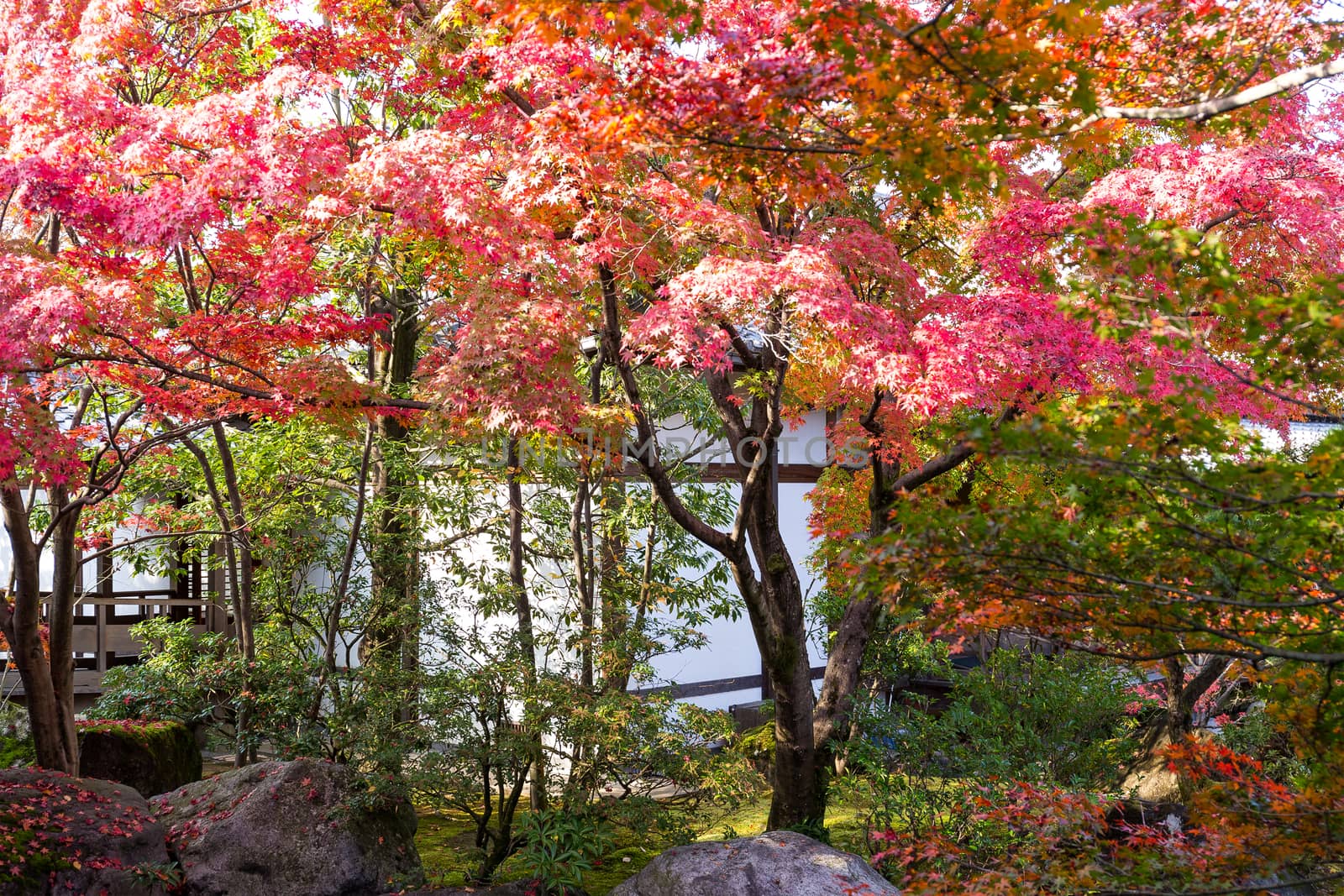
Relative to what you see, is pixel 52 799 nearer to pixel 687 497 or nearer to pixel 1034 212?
pixel 687 497

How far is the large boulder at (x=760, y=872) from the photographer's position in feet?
18.0

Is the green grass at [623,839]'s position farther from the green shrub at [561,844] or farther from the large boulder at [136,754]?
the large boulder at [136,754]

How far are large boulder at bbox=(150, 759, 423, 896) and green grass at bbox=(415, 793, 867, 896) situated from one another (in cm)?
53

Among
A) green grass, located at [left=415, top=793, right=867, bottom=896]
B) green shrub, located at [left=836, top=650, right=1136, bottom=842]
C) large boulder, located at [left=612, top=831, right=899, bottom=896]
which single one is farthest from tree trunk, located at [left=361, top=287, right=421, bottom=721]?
green shrub, located at [left=836, top=650, right=1136, bottom=842]

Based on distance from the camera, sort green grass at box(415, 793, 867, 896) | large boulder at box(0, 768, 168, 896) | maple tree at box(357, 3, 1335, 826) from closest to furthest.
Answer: maple tree at box(357, 3, 1335, 826) → large boulder at box(0, 768, 168, 896) → green grass at box(415, 793, 867, 896)

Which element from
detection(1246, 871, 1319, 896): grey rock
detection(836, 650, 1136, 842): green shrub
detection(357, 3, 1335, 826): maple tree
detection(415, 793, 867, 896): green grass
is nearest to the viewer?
detection(1246, 871, 1319, 896): grey rock

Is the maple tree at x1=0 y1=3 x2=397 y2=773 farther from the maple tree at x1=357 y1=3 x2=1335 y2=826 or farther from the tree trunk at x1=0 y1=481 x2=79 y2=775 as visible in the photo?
the maple tree at x1=357 y1=3 x2=1335 y2=826

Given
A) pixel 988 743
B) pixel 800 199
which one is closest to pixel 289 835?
pixel 988 743

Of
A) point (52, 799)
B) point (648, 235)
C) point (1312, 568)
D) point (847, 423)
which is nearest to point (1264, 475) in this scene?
point (1312, 568)

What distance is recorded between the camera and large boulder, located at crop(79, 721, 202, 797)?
314 inches

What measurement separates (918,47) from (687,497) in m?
6.23

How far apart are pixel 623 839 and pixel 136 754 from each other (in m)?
3.87

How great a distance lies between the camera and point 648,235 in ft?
19.1

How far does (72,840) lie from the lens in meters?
5.88
